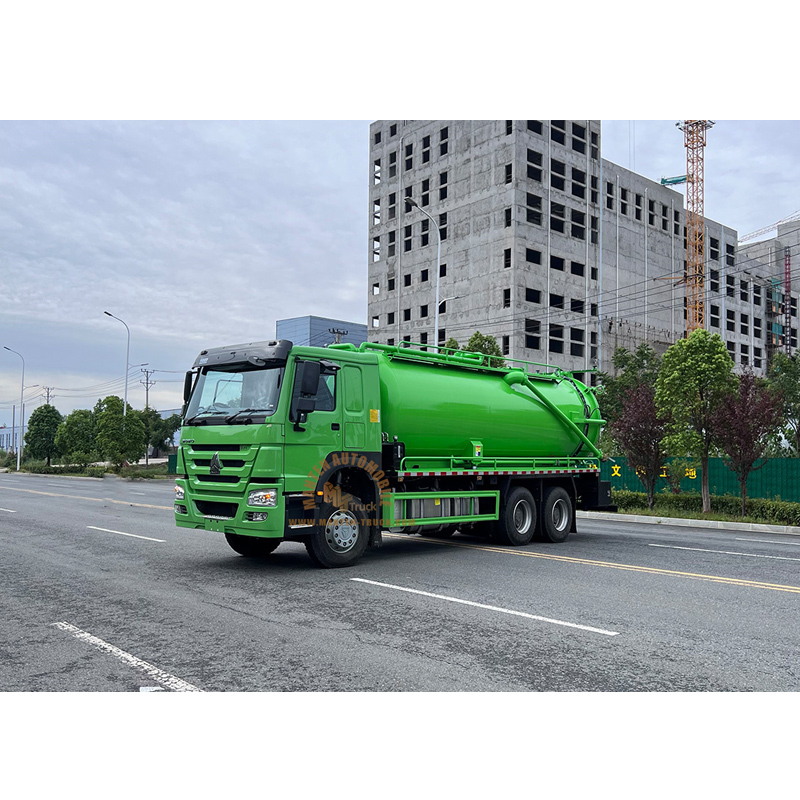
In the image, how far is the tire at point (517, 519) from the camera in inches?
544

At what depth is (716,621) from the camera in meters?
7.62

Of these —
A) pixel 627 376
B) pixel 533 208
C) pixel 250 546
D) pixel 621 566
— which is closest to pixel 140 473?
pixel 627 376

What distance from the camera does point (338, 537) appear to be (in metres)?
10.8

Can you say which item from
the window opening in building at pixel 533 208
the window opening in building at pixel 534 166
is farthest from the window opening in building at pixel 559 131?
the window opening in building at pixel 533 208

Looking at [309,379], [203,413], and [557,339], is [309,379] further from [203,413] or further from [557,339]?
[557,339]

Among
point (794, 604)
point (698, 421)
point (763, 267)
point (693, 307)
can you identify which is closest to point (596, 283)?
point (693, 307)

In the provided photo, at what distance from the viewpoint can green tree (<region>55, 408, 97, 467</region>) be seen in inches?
2510

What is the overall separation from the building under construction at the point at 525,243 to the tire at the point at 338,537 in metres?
54.9

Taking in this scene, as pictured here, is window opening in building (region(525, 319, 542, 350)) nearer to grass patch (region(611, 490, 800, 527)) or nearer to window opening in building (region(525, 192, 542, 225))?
window opening in building (region(525, 192, 542, 225))

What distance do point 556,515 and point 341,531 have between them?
233 inches

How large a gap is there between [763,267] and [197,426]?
4590 inches

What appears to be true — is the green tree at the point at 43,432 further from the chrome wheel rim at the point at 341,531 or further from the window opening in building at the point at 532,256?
the chrome wheel rim at the point at 341,531

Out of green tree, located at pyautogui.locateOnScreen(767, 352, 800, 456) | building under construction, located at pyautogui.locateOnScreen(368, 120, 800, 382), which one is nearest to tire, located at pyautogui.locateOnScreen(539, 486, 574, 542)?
green tree, located at pyautogui.locateOnScreen(767, 352, 800, 456)

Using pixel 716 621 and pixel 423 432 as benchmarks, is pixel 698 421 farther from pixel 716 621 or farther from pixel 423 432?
pixel 716 621
